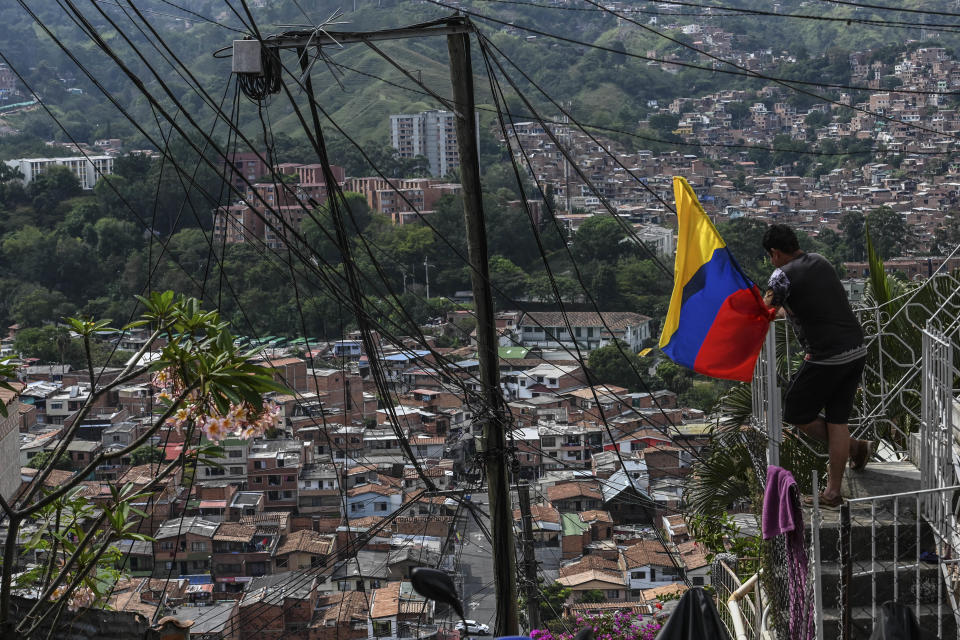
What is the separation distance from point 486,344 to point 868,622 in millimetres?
1036

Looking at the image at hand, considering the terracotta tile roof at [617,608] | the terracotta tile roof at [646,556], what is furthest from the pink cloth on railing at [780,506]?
the terracotta tile roof at [646,556]

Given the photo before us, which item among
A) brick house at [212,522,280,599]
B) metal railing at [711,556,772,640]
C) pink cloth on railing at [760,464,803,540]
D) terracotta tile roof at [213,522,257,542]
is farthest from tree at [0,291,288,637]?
terracotta tile roof at [213,522,257,542]

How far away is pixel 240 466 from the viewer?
24.9m

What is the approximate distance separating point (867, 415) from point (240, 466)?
23102mm

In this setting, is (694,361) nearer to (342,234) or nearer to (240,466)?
(342,234)

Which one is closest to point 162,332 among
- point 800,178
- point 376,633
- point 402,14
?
point 376,633

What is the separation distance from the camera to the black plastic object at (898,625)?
1727 millimetres

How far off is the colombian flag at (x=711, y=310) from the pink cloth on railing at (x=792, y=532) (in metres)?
0.48

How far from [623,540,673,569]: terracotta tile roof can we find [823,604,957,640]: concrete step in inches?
651

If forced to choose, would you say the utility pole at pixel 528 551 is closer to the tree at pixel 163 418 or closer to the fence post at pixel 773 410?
the fence post at pixel 773 410

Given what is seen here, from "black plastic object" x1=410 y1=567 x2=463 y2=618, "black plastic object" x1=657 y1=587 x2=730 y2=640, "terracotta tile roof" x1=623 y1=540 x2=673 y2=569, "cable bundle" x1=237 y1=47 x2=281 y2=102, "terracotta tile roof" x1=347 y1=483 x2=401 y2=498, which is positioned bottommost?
"terracotta tile roof" x1=623 y1=540 x2=673 y2=569

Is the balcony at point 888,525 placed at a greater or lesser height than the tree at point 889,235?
lesser

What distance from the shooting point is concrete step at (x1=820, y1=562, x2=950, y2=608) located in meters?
2.30

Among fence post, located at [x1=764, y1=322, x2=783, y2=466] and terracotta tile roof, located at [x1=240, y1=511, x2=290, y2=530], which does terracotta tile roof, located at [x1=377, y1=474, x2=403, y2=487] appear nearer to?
terracotta tile roof, located at [x1=240, y1=511, x2=290, y2=530]
